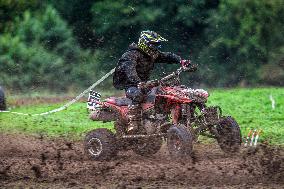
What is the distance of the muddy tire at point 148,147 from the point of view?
1380cm

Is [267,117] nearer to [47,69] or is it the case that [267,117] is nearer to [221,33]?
[47,69]

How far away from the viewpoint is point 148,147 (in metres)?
13.8

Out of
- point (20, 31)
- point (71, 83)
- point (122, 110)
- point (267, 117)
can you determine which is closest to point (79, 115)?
point (267, 117)

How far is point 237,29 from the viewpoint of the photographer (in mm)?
46188

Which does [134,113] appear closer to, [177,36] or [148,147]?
[148,147]

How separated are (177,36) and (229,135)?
107ft

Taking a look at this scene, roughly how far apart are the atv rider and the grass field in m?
3.52

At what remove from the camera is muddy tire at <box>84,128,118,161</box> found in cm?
1334

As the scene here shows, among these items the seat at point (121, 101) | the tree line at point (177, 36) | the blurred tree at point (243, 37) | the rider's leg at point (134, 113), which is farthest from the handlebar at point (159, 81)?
the blurred tree at point (243, 37)

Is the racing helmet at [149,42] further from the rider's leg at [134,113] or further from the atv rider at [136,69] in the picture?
the rider's leg at [134,113]

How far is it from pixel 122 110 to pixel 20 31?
3224cm

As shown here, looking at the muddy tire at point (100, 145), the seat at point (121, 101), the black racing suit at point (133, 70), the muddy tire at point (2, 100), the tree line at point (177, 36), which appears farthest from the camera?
the tree line at point (177, 36)

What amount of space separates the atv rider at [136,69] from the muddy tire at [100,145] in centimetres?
36

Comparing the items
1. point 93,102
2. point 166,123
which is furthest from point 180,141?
point 93,102
